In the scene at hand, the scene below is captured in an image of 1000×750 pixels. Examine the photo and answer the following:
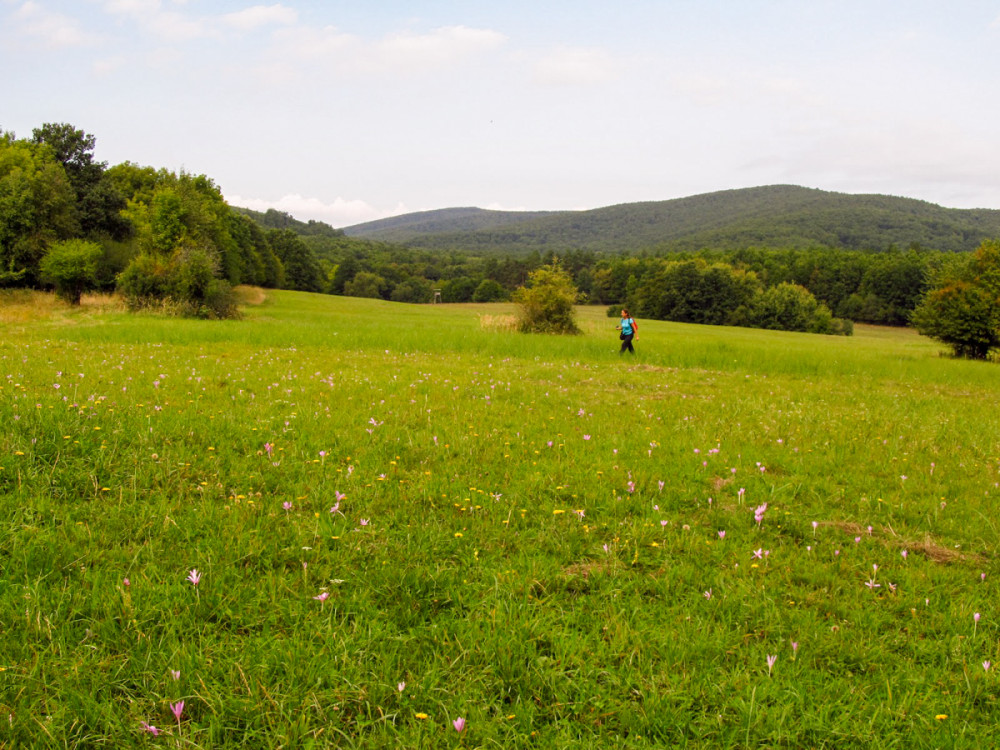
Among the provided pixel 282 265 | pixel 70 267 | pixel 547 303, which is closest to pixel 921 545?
pixel 547 303

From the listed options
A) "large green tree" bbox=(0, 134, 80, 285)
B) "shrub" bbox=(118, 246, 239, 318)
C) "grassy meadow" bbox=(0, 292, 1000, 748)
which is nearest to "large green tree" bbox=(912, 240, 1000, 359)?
"grassy meadow" bbox=(0, 292, 1000, 748)

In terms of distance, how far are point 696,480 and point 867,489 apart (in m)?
1.90

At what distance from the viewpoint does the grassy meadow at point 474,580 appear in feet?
8.20

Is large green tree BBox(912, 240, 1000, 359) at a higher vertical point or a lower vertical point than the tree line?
lower

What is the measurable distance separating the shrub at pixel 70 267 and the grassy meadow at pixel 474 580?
40412mm

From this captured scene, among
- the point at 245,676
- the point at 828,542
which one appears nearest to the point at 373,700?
the point at 245,676

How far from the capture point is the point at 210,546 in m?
3.72

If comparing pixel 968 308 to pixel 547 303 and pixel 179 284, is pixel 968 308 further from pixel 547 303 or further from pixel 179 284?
pixel 179 284

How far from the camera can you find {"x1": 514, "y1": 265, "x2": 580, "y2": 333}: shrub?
105 feet

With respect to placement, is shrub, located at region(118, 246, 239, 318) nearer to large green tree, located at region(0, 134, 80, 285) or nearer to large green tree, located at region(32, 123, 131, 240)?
large green tree, located at region(0, 134, 80, 285)

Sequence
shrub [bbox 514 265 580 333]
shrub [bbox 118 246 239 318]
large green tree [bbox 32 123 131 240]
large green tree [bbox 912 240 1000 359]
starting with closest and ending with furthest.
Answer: large green tree [bbox 912 240 1000 359] < shrub [bbox 514 265 580 333] < shrub [bbox 118 246 239 318] < large green tree [bbox 32 123 131 240]

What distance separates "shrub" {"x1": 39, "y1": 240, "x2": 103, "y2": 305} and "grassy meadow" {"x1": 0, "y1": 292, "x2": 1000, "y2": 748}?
4041cm

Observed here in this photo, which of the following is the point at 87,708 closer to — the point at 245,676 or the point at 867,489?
the point at 245,676

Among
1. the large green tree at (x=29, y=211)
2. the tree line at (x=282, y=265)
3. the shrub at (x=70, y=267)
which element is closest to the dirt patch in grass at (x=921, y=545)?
the tree line at (x=282, y=265)
